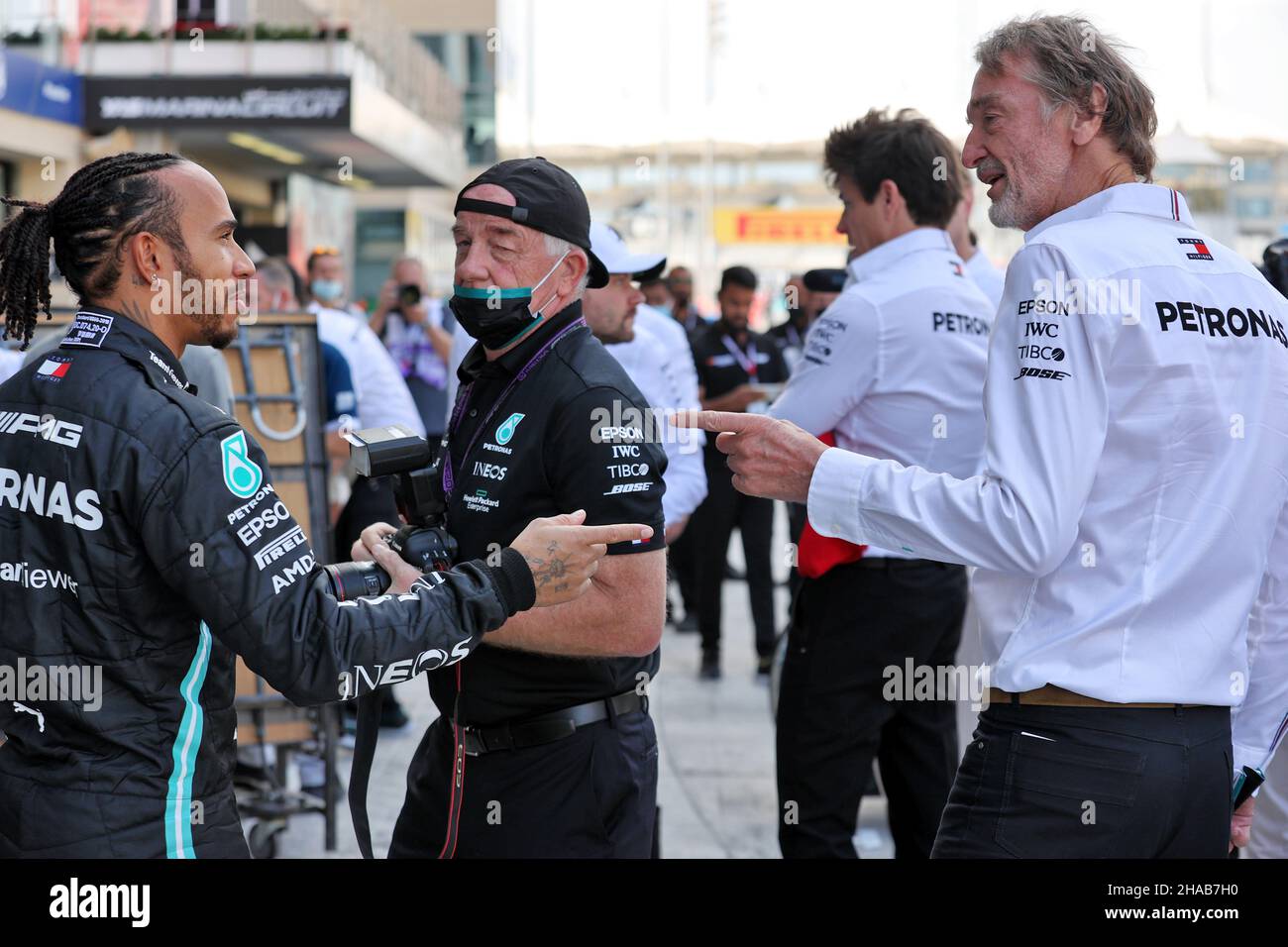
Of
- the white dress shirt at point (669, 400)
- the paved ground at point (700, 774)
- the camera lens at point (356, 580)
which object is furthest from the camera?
the paved ground at point (700, 774)

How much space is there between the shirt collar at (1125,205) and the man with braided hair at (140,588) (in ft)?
3.59

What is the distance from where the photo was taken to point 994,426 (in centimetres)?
194

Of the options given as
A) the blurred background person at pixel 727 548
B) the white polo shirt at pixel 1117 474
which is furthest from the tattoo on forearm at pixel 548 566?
the blurred background person at pixel 727 548

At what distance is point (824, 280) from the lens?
4523 millimetres

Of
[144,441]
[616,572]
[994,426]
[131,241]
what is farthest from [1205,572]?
[131,241]

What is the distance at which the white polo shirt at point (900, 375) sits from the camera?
334 cm

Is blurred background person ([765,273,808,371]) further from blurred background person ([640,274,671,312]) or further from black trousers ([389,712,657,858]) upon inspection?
black trousers ([389,712,657,858])

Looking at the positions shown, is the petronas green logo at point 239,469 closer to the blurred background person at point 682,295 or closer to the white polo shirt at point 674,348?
the white polo shirt at point 674,348

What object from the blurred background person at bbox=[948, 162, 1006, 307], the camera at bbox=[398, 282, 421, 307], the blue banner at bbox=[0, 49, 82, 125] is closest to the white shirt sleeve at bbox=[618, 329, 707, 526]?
the blurred background person at bbox=[948, 162, 1006, 307]

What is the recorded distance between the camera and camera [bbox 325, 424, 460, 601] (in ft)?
6.97

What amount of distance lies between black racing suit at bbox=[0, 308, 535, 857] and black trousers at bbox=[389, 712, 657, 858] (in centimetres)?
62
